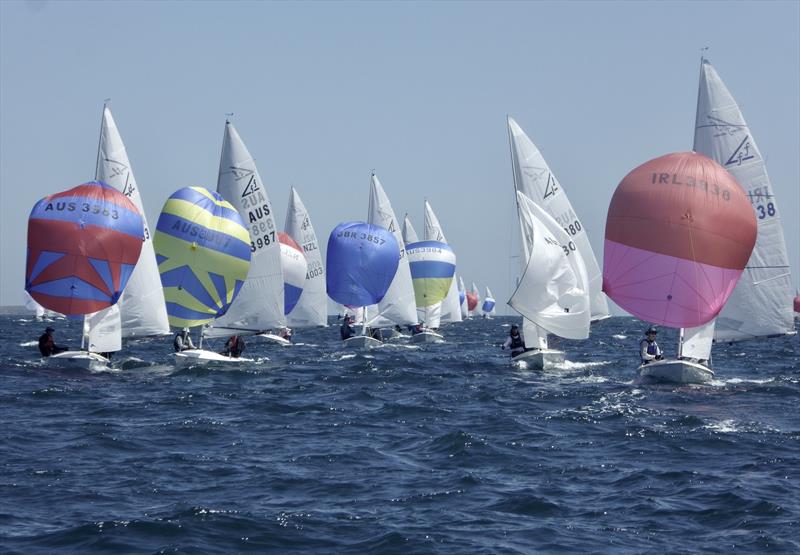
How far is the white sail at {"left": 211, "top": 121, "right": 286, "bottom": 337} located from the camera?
33781mm

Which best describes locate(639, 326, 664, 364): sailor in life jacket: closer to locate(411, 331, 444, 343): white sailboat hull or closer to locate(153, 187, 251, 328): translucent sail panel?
locate(153, 187, 251, 328): translucent sail panel

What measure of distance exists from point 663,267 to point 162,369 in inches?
587

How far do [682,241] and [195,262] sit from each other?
45.8 feet

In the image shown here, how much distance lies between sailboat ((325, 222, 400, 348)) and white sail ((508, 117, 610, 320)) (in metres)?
10.8

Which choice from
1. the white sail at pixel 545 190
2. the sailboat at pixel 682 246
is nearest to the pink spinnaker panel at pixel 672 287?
the sailboat at pixel 682 246

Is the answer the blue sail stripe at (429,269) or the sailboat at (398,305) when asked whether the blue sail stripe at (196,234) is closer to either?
the sailboat at (398,305)

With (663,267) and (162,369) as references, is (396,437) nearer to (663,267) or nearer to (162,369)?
(663,267)

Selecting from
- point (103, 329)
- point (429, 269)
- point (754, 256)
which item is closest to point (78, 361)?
point (103, 329)

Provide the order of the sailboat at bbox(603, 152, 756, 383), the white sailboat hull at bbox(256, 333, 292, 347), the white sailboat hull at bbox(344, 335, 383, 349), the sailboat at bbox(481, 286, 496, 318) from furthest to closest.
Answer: the sailboat at bbox(481, 286, 496, 318)
the white sailboat hull at bbox(256, 333, 292, 347)
the white sailboat hull at bbox(344, 335, 383, 349)
the sailboat at bbox(603, 152, 756, 383)

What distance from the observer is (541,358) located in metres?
31.1

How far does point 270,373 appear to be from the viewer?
30359mm

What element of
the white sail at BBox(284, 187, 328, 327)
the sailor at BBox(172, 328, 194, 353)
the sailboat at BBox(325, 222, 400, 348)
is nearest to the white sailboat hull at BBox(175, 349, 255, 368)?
the sailor at BBox(172, 328, 194, 353)

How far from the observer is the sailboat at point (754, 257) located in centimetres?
2897

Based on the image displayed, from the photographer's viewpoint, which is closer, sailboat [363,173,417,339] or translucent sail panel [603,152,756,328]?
translucent sail panel [603,152,756,328]
